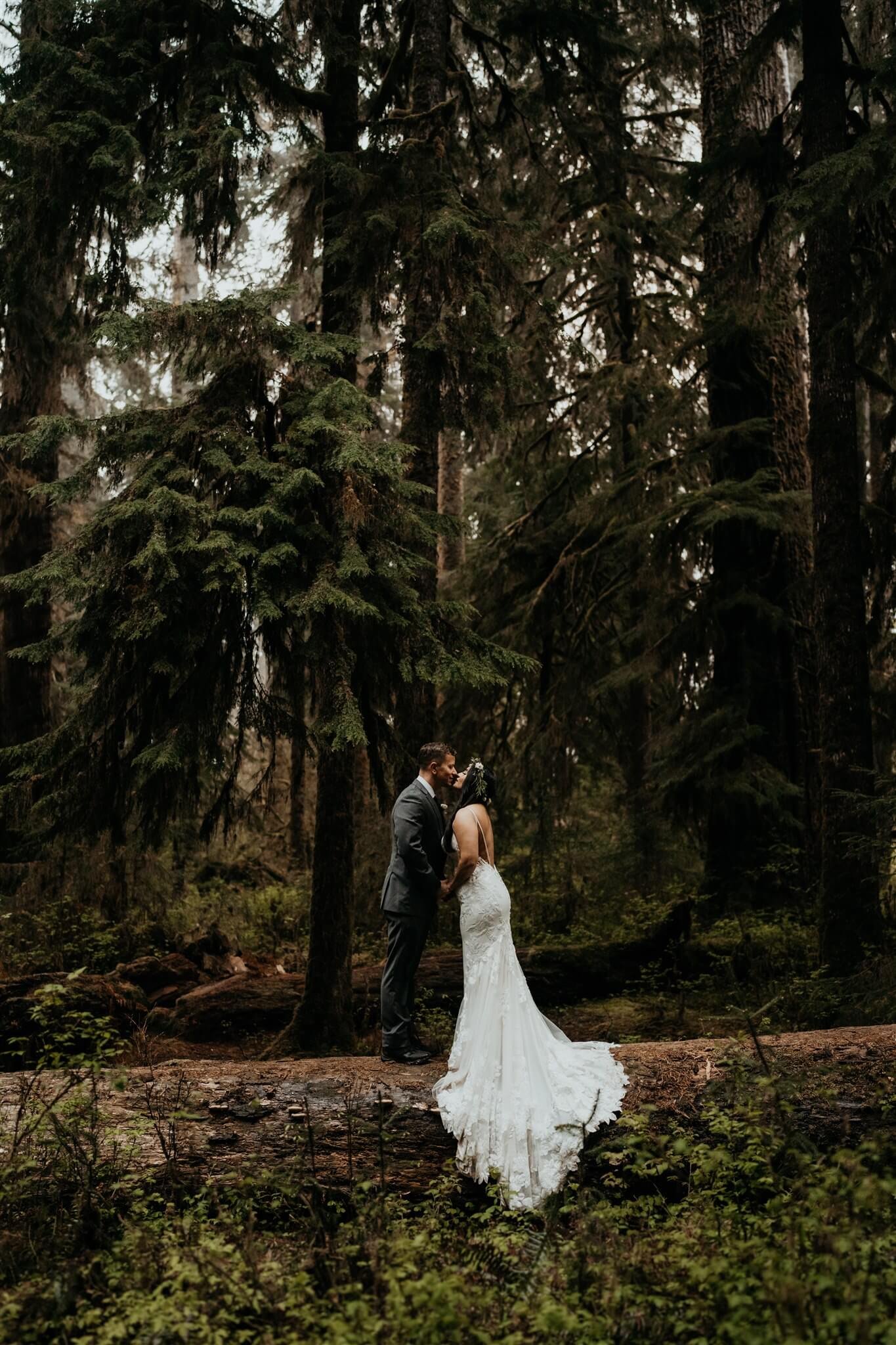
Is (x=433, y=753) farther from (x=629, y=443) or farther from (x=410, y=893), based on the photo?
(x=629, y=443)

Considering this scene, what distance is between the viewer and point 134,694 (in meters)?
7.96

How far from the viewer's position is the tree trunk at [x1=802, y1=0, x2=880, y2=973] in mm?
→ 9211

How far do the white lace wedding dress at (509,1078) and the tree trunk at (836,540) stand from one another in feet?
11.2

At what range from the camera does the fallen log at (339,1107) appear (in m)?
5.88

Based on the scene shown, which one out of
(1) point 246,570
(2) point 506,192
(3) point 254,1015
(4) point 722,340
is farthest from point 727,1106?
(2) point 506,192

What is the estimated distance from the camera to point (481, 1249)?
5.18 m

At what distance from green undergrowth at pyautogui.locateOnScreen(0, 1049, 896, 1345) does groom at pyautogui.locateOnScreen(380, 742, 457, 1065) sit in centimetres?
122

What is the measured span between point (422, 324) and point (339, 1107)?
6.44 meters

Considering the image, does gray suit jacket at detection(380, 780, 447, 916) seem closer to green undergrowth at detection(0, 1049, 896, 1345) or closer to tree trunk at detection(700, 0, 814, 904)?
green undergrowth at detection(0, 1049, 896, 1345)

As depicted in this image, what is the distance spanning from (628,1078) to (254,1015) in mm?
4716

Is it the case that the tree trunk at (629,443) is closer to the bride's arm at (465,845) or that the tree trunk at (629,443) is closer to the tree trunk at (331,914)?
the tree trunk at (331,914)

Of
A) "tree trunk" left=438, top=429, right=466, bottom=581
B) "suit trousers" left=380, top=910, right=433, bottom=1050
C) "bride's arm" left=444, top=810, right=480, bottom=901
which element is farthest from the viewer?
"tree trunk" left=438, top=429, right=466, bottom=581

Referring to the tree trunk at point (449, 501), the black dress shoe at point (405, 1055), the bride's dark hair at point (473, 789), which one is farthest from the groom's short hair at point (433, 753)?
the tree trunk at point (449, 501)

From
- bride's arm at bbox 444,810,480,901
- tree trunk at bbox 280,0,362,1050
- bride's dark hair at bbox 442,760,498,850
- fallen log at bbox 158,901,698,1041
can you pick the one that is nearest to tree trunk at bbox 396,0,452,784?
tree trunk at bbox 280,0,362,1050
